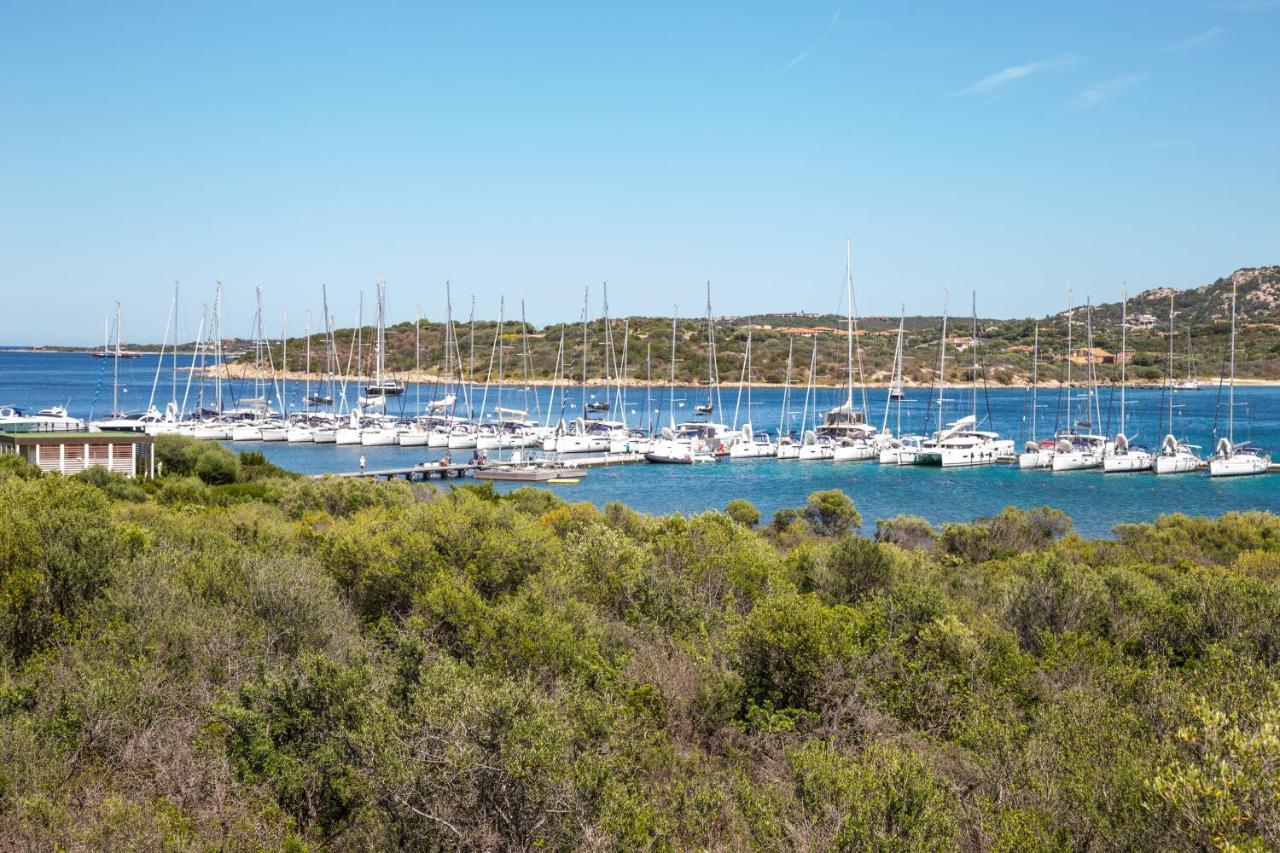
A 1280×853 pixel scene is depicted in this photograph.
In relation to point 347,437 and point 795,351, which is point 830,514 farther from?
point 795,351

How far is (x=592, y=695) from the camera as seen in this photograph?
11766 mm

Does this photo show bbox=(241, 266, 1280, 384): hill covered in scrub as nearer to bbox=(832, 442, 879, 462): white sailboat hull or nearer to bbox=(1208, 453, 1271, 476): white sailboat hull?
bbox=(832, 442, 879, 462): white sailboat hull

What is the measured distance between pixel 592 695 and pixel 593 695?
0.03m

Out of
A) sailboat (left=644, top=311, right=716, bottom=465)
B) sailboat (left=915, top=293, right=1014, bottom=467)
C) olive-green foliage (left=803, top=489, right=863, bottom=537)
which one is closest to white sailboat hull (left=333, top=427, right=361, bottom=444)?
sailboat (left=644, top=311, right=716, bottom=465)

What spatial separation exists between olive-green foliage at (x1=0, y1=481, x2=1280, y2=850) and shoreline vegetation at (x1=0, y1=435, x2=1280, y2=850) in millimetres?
43

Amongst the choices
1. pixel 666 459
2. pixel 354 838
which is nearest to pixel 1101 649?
pixel 354 838

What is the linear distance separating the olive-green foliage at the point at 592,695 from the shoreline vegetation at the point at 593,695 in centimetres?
4

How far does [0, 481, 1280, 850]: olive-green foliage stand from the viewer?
28.3ft

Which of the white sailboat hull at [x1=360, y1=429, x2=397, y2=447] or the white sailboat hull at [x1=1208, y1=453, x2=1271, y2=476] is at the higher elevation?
the white sailboat hull at [x1=360, y1=429, x2=397, y2=447]

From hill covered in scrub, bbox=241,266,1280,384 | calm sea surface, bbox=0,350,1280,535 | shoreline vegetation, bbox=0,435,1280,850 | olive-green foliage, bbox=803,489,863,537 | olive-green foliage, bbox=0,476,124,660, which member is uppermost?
hill covered in scrub, bbox=241,266,1280,384

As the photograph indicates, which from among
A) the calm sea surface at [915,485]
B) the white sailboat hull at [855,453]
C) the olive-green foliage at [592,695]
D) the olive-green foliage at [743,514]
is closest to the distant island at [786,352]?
the calm sea surface at [915,485]

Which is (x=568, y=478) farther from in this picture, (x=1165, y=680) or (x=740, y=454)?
(x=1165, y=680)

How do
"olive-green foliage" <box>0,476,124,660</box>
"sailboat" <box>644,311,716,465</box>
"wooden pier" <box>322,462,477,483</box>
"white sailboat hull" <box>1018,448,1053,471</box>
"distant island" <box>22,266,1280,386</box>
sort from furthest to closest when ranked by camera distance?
"distant island" <box>22,266,1280,386</box>, "sailboat" <box>644,311,716,465</box>, "white sailboat hull" <box>1018,448,1053,471</box>, "wooden pier" <box>322,462,477,483</box>, "olive-green foliage" <box>0,476,124,660</box>

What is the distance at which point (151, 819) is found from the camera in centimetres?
884
